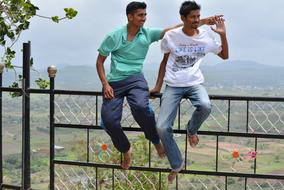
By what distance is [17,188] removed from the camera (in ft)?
14.9

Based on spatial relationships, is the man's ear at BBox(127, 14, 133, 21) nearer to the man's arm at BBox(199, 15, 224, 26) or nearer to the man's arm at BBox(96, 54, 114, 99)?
the man's arm at BBox(96, 54, 114, 99)

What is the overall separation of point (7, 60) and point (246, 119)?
247 centimetres

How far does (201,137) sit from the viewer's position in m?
3.92

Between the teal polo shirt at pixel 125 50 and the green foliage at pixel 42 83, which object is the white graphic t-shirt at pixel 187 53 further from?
the green foliage at pixel 42 83

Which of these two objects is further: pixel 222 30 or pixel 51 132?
pixel 51 132

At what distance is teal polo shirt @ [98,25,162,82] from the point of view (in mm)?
3764

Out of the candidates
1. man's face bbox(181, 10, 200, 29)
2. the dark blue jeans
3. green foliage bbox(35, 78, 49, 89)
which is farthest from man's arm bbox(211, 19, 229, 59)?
green foliage bbox(35, 78, 49, 89)

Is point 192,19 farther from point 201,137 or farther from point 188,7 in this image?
point 201,137

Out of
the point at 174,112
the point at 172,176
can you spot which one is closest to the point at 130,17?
the point at 174,112

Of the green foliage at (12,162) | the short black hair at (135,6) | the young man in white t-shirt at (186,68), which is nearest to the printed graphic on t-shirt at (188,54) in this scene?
the young man in white t-shirt at (186,68)

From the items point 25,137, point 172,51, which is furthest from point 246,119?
point 25,137

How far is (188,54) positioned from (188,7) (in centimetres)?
33

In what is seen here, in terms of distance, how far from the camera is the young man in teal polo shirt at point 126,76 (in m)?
3.77

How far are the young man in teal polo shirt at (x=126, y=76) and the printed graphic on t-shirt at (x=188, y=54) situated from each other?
0.23 m
